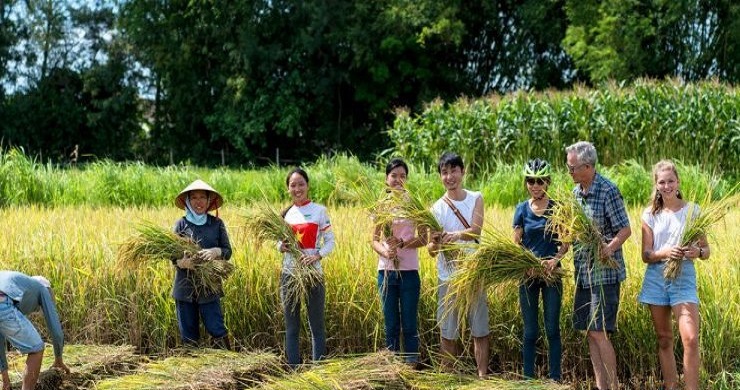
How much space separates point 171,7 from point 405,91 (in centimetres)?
923

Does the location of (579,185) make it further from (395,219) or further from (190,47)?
(190,47)

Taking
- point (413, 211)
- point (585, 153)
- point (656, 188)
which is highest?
point (585, 153)

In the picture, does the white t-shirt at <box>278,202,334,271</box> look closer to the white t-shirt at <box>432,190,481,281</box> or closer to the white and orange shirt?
the white and orange shirt

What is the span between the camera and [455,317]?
4.92 m

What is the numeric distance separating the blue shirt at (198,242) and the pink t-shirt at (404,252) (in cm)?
104

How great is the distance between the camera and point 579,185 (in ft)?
14.7

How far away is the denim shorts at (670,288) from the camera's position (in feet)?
14.0

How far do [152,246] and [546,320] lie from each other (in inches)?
96.5

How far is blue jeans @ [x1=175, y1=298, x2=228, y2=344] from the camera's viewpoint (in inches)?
200

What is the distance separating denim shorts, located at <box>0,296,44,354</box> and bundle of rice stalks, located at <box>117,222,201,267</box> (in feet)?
2.98

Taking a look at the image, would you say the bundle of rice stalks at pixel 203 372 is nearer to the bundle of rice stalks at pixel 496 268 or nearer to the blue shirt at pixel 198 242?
the blue shirt at pixel 198 242

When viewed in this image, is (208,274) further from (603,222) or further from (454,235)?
(603,222)

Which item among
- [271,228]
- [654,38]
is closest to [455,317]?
[271,228]

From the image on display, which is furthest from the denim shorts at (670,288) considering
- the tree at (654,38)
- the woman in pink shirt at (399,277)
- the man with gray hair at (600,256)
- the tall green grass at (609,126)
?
the tree at (654,38)
